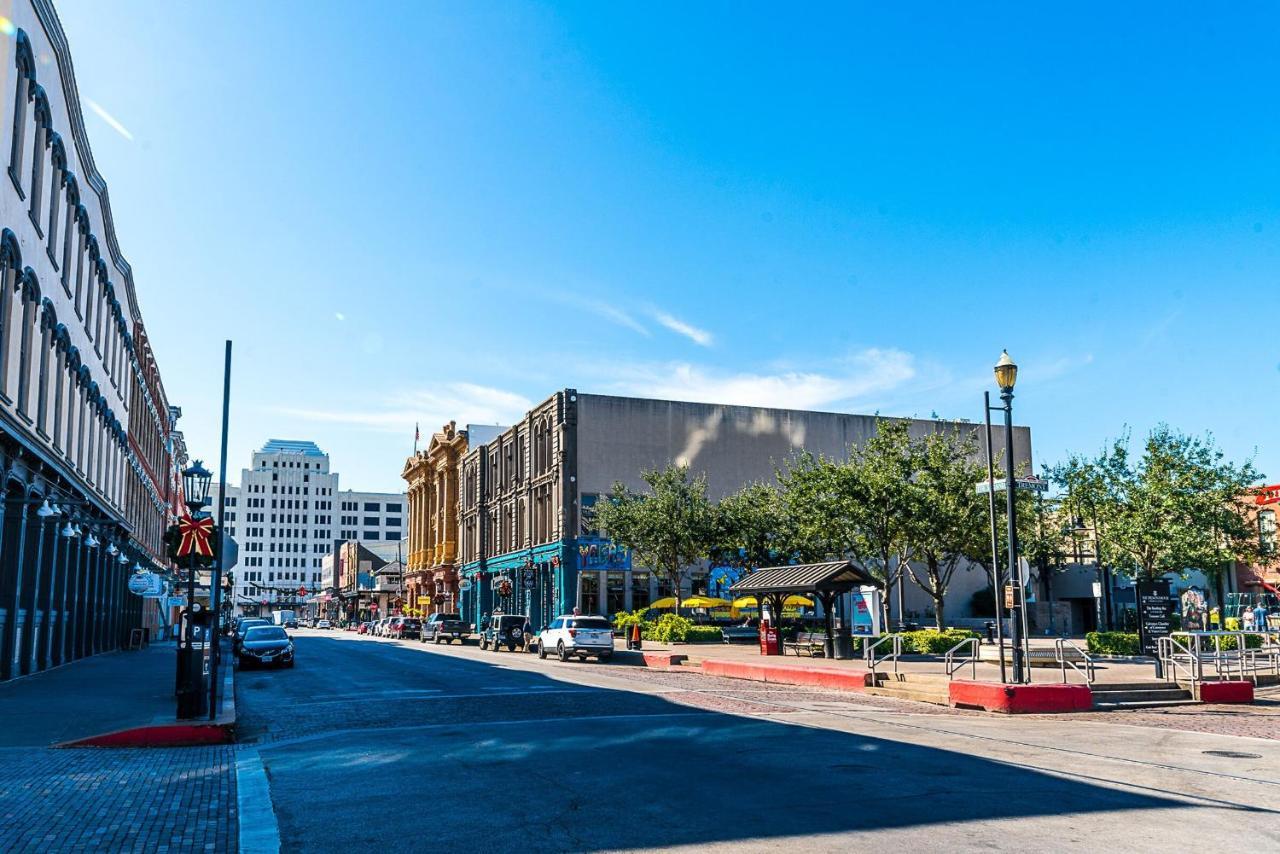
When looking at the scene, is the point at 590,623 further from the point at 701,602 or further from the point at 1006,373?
the point at 1006,373

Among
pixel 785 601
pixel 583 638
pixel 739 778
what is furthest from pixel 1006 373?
pixel 785 601

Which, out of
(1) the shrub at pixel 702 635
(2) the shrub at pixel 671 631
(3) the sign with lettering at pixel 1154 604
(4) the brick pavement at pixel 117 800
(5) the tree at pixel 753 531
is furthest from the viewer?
(5) the tree at pixel 753 531

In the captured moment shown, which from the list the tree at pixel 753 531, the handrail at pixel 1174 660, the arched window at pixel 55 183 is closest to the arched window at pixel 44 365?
the arched window at pixel 55 183

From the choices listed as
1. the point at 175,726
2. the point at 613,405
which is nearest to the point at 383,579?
the point at 613,405

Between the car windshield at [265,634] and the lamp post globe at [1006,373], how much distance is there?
25904 mm

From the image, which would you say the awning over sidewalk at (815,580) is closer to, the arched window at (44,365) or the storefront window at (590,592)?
the arched window at (44,365)

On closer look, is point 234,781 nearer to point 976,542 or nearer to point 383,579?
point 976,542

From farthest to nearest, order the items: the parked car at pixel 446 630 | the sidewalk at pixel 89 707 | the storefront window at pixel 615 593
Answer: the storefront window at pixel 615 593 < the parked car at pixel 446 630 < the sidewalk at pixel 89 707

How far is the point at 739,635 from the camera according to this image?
47375 mm

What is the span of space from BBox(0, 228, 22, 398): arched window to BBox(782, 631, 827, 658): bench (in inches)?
1000

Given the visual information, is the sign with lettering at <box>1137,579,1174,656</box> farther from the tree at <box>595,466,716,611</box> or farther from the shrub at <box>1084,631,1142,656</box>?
the tree at <box>595,466,716,611</box>

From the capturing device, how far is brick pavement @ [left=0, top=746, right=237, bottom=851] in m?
8.94

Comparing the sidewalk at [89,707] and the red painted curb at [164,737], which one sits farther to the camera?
the sidewalk at [89,707]

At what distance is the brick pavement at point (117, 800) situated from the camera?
894 centimetres
